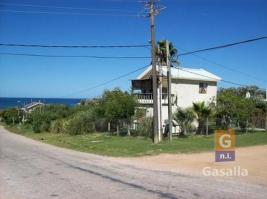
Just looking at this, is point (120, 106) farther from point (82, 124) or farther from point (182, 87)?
point (182, 87)

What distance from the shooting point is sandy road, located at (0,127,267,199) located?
11.5 meters

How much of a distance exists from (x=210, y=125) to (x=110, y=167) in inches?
933

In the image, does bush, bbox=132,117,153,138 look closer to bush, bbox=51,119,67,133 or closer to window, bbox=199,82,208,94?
window, bbox=199,82,208,94

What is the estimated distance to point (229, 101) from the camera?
37594 millimetres

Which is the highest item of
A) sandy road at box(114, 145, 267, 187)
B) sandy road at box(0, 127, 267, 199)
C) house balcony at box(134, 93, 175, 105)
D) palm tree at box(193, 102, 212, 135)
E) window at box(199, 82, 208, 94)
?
window at box(199, 82, 208, 94)

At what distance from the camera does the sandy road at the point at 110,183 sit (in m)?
11.5

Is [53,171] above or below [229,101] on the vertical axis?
below

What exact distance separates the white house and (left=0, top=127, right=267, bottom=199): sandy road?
25192 millimetres

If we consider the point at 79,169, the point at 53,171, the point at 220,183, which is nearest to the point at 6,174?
the point at 53,171

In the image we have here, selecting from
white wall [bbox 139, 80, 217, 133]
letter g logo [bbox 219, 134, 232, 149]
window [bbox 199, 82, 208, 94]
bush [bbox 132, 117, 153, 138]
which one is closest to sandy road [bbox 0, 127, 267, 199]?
letter g logo [bbox 219, 134, 232, 149]

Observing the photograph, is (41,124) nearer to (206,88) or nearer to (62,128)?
(62,128)

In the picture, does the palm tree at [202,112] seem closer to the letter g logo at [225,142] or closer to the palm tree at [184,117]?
the palm tree at [184,117]

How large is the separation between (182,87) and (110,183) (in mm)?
32805

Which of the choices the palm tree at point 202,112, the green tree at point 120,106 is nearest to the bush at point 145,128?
the green tree at point 120,106
